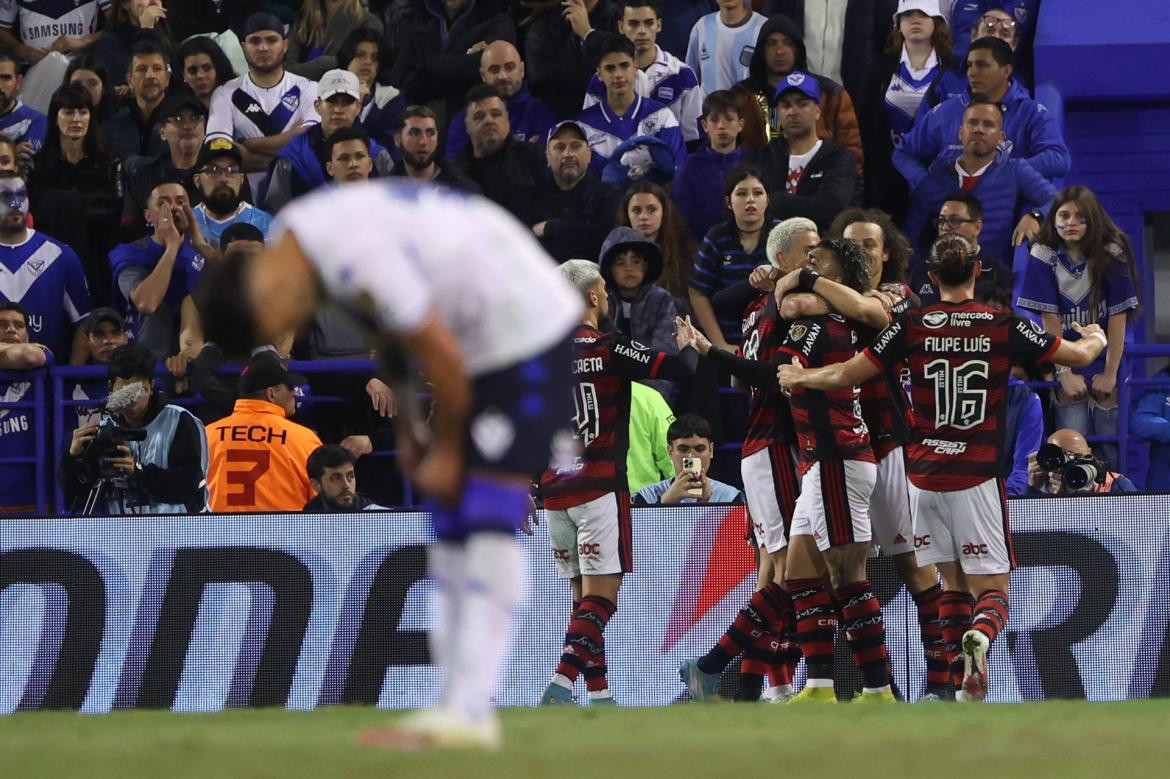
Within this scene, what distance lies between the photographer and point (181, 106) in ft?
45.6

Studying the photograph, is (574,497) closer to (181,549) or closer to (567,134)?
(181,549)

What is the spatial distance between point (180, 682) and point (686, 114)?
243 inches

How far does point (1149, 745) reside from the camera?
5.43 metres

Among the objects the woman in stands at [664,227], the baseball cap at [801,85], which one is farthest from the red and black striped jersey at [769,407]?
the baseball cap at [801,85]

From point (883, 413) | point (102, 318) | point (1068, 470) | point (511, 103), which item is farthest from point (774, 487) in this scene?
point (511, 103)

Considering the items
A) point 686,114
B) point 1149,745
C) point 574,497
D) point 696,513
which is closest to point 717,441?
point 696,513

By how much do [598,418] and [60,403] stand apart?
4079mm

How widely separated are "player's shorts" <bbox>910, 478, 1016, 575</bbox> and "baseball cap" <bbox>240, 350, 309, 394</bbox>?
162 inches

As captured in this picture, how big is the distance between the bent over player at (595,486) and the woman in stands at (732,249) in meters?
2.32

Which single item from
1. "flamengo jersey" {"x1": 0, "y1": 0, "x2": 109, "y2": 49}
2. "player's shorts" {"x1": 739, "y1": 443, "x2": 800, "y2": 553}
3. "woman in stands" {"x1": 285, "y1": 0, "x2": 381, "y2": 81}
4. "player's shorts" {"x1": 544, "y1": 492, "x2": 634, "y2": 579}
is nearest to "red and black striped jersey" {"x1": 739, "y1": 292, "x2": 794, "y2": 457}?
"player's shorts" {"x1": 739, "y1": 443, "x2": 800, "y2": 553}

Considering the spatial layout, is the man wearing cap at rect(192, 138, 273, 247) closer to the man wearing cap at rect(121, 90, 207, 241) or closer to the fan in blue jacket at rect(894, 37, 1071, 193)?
the man wearing cap at rect(121, 90, 207, 241)

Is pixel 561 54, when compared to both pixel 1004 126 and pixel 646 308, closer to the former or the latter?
pixel 1004 126

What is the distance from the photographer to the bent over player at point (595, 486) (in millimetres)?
9883

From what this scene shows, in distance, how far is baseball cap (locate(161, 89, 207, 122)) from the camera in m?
13.9
